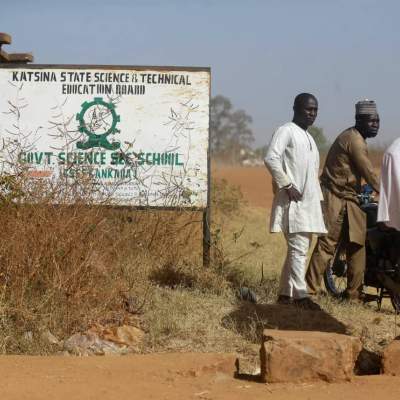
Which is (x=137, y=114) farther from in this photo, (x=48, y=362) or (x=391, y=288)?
(x=48, y=362)

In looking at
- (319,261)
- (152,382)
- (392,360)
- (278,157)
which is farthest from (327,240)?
(152,382)

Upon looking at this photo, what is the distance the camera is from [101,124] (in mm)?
9367

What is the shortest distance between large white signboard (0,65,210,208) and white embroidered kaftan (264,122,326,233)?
152cm

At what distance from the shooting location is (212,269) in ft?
30.1

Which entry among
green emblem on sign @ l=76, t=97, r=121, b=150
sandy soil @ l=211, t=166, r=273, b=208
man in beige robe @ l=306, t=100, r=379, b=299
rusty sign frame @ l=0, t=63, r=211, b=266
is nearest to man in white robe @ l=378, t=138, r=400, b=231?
man in beige robe @ l=306, t=100, r=379, b=299

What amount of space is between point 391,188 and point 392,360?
3.92ft

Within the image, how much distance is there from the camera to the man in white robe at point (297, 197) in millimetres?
7867

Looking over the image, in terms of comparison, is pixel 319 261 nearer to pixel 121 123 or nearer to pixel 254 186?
pixel 121 123

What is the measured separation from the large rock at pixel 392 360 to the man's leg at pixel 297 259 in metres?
2.00

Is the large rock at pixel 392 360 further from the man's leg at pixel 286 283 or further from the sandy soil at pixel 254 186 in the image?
the sandy soil at pixel 254 186

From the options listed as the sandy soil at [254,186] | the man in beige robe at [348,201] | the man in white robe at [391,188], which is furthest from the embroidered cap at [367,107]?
the sandy soil at [254,186]

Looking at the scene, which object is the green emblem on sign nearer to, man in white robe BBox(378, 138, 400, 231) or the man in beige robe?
the man in beige robe

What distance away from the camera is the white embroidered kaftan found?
786 centimetres

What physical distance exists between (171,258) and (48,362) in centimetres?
320
